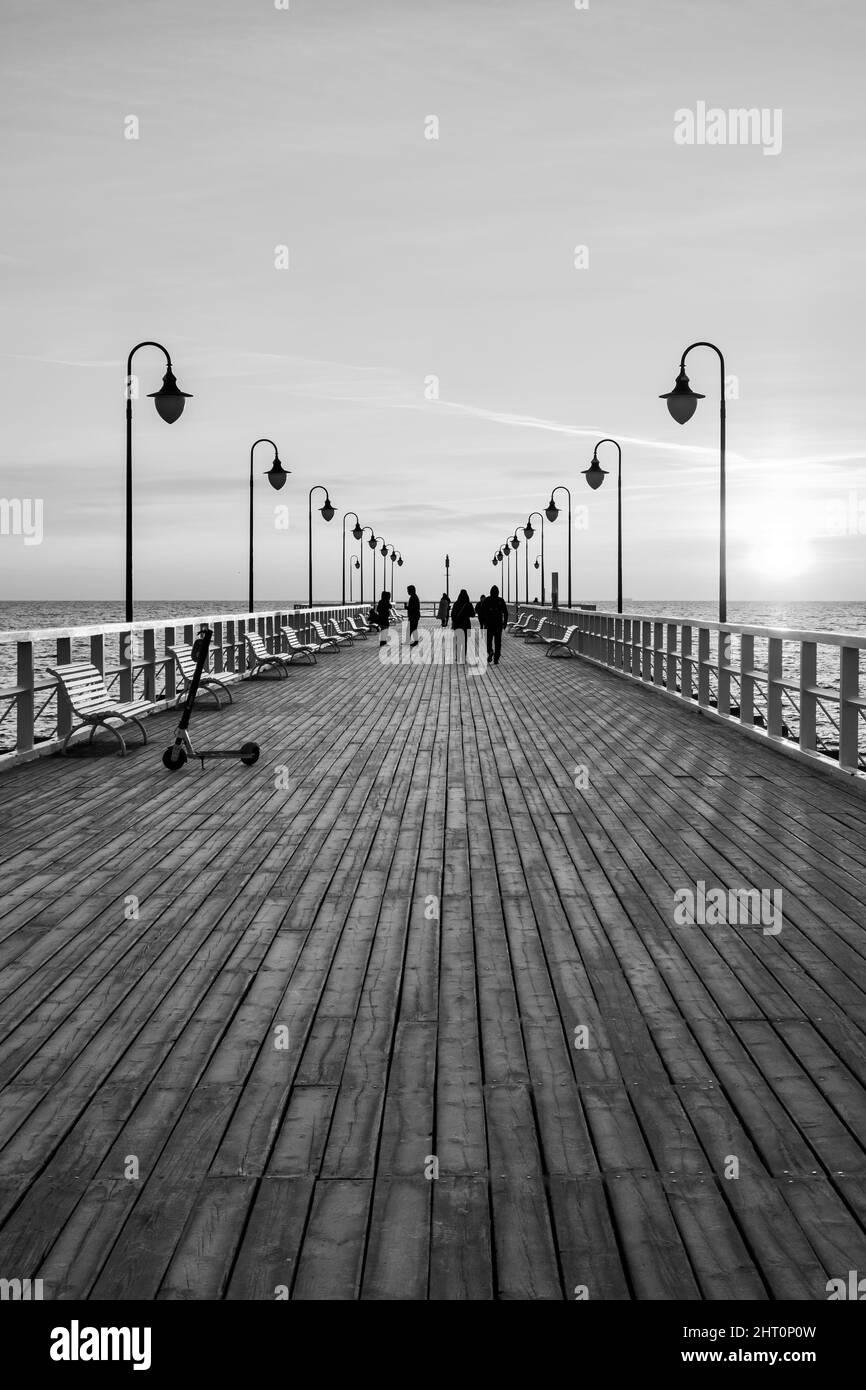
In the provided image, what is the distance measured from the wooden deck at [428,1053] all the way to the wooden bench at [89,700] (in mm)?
2764

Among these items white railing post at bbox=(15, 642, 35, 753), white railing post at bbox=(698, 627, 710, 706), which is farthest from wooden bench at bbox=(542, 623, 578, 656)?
white railing post at bbox=(15, 642, 35, 753)

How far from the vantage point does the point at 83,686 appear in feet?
36.8

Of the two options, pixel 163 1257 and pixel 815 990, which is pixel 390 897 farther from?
pixel 163 1257

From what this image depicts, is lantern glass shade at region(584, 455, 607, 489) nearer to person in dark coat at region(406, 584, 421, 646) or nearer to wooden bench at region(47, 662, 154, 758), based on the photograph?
person in dark coat at region(406, 584, 421, 646)

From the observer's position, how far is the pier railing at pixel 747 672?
9141 mm

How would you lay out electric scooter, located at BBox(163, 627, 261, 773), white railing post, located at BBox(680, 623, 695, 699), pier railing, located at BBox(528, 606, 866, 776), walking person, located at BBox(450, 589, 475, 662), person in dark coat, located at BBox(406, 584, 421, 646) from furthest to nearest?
person in dark coat, located at BBox(406, 584, 421, 646), walking person, located at BBox(450, 589, 475, 662), white railing post, located at BBox(680, 623, 695, 699), electric scooter, located at BBox(163, 627, 261, 773), pier railing, located at BBox(528, 606, 866, 776)

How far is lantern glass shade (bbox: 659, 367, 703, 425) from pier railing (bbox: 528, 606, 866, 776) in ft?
8.66

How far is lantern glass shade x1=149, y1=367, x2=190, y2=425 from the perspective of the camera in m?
15.2

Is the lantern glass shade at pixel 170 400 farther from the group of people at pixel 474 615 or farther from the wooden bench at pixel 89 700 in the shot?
the group of people at pixel 474 615

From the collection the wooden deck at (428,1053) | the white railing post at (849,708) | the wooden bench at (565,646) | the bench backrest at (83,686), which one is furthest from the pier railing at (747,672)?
the bench backrest at (83,686)

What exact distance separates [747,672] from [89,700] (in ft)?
20.6

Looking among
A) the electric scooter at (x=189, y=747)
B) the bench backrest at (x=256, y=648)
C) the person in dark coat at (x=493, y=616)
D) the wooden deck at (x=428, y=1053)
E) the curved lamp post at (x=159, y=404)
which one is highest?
the curved lamp post at (x=159, y=404)

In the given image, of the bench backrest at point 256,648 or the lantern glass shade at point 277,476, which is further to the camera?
the lantern glass shade at point 277,476

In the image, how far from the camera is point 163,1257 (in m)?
2.66
